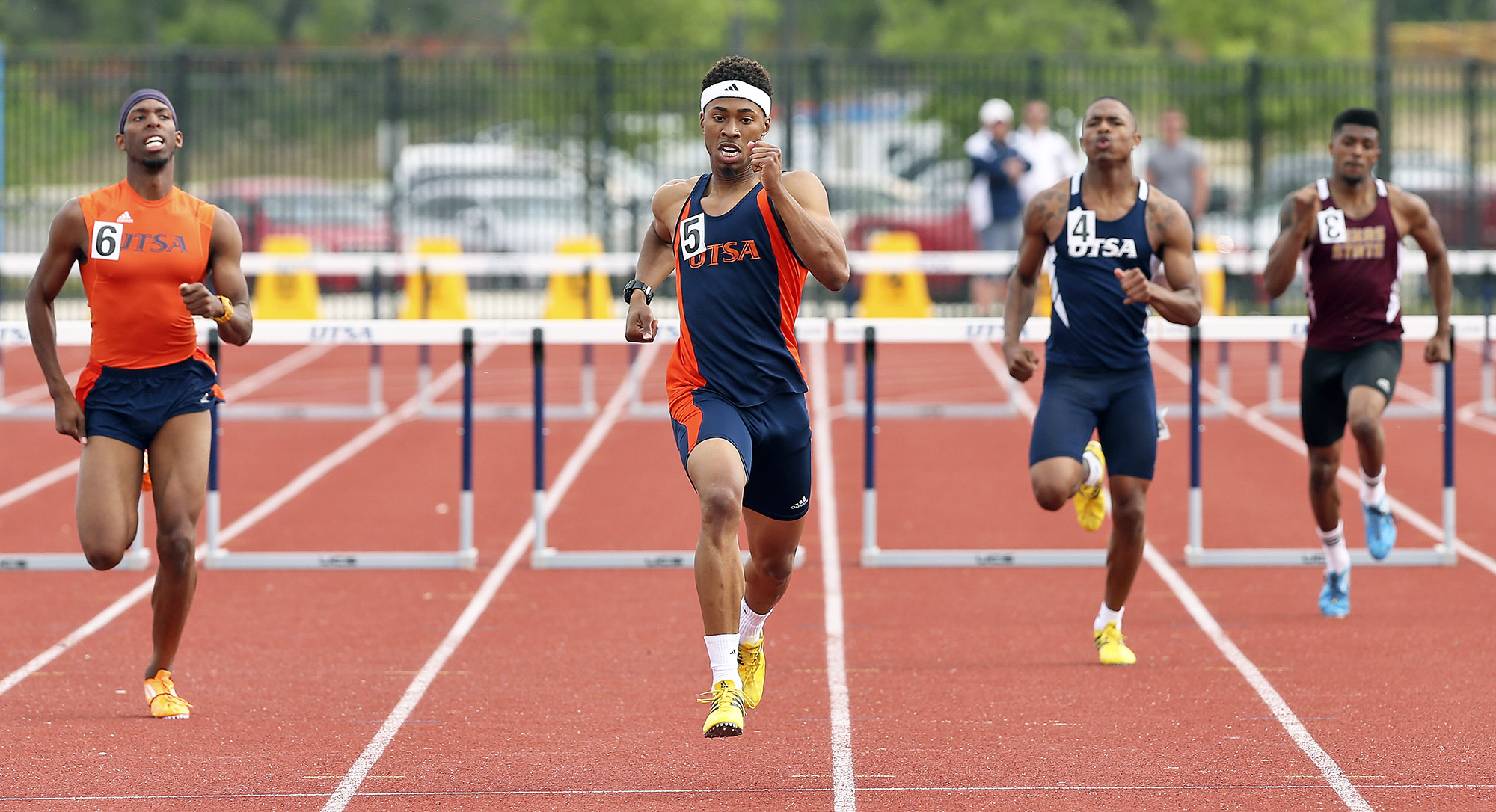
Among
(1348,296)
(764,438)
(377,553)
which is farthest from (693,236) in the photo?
(377,553)

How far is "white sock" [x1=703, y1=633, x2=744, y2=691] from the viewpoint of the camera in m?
5.39

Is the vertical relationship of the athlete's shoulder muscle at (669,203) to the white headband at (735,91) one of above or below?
below

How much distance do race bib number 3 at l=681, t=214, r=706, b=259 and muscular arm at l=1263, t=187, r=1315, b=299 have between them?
3039 millimetres

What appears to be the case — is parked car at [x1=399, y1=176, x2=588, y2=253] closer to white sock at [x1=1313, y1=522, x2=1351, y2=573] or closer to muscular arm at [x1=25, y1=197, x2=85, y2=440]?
white sock at [x1=1313, y1=522, x2=1351, y2=573]

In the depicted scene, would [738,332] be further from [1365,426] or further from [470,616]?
[1365,426]

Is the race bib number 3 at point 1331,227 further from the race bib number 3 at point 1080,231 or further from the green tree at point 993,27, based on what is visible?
the green tree at point 993,27

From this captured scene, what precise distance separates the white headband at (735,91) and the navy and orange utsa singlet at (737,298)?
282 mm

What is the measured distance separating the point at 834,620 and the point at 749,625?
2.08 m

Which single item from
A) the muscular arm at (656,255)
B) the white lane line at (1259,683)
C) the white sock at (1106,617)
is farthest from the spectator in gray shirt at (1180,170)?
the muscular arm at (656,255)

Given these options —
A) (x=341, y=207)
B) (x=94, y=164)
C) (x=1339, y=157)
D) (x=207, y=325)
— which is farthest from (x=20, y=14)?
(x=1339, y=157)

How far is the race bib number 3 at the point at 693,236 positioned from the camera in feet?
18.7

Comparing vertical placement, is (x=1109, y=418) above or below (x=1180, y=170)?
below

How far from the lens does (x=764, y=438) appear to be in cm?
569

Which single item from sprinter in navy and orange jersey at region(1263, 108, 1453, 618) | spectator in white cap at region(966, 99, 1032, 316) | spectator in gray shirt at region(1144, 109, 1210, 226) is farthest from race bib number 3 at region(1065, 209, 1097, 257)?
spectator in gray shirt at region(1144, 109, 1210, 226)
